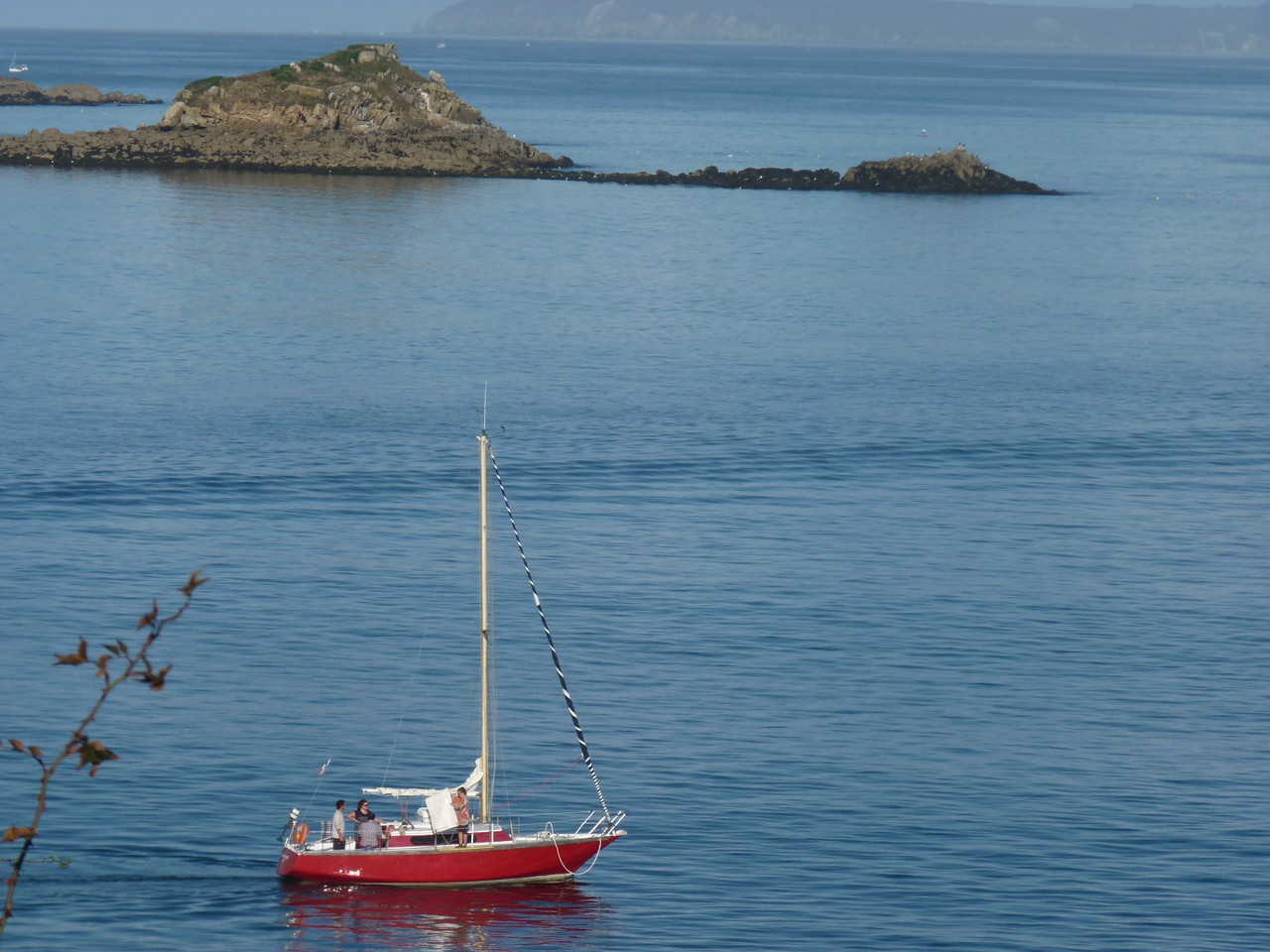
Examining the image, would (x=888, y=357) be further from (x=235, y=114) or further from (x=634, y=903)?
(x=235, y=114)

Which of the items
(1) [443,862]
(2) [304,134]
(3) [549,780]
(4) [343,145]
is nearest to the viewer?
(1) [443,862]

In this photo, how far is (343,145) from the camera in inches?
6575

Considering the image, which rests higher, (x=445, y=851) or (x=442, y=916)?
(x=445, y=851)

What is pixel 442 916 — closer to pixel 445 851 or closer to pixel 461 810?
pixel 445 851

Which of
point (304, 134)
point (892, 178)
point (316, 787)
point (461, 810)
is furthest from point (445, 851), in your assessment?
point (304, 134)

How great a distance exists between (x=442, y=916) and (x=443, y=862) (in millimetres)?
1238

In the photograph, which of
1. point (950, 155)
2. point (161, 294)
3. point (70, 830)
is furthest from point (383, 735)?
point (950, 155)

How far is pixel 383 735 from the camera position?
4462 cm

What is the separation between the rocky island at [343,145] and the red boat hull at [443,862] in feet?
443

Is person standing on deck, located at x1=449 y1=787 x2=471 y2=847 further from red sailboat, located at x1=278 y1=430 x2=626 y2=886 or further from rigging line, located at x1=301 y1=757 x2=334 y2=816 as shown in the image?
rigging line, located at x1=301 y1=757 x2=334 y2=816

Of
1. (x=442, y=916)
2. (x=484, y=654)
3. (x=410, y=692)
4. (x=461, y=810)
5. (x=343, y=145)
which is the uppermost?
(x=343, y=145)

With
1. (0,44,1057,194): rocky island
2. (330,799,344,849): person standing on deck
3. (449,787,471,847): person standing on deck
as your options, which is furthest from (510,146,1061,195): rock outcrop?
(330,799,344,849): person standing on deck

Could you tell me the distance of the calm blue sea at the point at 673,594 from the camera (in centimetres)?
3647

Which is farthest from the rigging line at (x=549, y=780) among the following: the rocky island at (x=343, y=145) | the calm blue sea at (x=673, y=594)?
the rocky island at (x=343, y=145)
